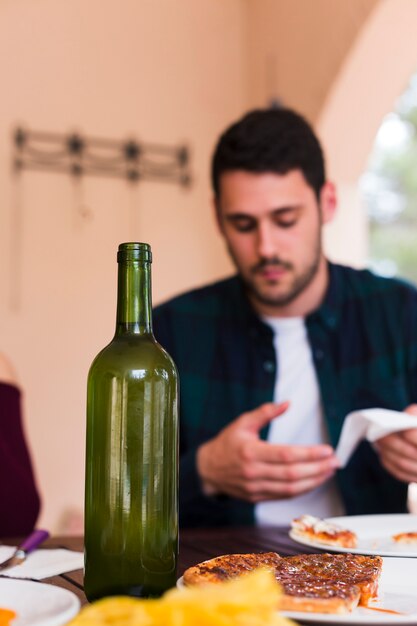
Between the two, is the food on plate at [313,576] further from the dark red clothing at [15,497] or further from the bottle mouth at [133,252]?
the dark red clothing at [15,497]

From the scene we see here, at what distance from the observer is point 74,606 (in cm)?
64

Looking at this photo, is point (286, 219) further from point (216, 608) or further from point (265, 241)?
point (216, 608)

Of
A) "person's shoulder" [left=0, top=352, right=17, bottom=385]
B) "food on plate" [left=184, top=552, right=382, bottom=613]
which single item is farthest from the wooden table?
"person's shoulder" [left=0, top=352, right=17, bottom=385]

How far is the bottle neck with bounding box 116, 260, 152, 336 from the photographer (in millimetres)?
734

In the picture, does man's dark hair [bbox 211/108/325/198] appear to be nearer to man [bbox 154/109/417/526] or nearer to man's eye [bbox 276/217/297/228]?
man [bbox 154/109/417/526]

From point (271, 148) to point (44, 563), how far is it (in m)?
1.14

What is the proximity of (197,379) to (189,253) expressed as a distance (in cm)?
190

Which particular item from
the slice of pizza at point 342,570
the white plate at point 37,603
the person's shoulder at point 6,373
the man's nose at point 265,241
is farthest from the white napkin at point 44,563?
the man's nose at point 265,241

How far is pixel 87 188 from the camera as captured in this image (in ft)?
12.0

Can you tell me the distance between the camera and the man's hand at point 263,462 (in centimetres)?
134

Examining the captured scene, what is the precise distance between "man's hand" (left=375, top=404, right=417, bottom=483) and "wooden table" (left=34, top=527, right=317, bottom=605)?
246 millimetres

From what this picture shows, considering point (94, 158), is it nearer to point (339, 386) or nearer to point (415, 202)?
point (339, 386)

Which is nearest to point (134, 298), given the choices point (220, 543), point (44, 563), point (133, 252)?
point (133, 252)

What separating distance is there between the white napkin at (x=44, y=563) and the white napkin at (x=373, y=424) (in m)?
0.54
